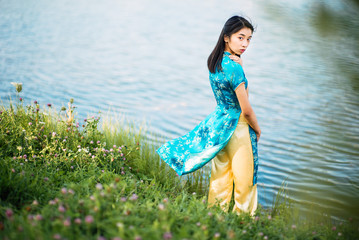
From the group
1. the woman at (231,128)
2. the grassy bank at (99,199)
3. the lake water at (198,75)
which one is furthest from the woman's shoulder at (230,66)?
the grassy bank at (99,199)

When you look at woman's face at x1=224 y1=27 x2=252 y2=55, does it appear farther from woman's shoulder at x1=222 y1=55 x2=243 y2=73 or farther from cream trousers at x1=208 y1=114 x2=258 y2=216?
cream trousers at x1=208 y1=114 x2=258 y2=216

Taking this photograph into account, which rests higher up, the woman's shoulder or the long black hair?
the long black hair

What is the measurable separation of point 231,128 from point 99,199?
3.93 feet

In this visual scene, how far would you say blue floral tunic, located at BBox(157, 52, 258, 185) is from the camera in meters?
2.73

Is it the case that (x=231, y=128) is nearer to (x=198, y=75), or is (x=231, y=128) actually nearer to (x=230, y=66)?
(x=230, y=66)

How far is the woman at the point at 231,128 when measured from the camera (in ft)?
9.02

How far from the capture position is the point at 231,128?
285 centimetres

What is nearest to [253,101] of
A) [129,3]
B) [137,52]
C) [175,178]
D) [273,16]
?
[175,178]

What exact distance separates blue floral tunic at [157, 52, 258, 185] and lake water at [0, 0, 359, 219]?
2.42 feet

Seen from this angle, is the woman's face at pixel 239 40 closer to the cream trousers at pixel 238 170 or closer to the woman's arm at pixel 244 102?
the woman's arm at pixel 244 102

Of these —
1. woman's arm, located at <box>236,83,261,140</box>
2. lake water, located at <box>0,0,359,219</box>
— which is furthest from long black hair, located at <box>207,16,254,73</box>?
lake water, located at <box>0,0,359,219</box>

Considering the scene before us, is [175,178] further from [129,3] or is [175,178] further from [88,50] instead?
[129,3]

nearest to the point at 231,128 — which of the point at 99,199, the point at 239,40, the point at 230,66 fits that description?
the point at 230,66

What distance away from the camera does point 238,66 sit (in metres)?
2.72
